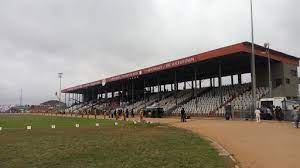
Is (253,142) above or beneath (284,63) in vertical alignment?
beneath

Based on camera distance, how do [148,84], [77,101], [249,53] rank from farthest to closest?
[77,101] → [148,84] → [249,53]

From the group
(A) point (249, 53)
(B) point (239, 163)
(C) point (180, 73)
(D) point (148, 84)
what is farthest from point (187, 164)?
(D) point (148, 84)

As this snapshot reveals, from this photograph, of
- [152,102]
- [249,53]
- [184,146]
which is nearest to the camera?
[184,146]

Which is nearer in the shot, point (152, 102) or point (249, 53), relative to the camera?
point (249, 53)

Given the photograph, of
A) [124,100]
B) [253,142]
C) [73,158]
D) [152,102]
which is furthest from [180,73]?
[73,158]

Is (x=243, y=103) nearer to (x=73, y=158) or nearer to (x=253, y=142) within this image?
(x=253, y=142)

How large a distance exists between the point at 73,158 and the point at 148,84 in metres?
66.1

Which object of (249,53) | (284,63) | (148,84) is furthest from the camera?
(148,84)

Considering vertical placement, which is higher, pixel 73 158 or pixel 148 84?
pixel 148 84

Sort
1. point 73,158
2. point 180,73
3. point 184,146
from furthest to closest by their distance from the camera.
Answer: point 180,73, point 184,146, point 73,158

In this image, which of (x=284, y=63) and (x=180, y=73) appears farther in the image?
(x=180, y=73)

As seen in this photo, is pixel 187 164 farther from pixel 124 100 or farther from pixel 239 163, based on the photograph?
pixel 124 100

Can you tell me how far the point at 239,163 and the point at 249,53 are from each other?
104 ft

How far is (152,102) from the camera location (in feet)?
222
